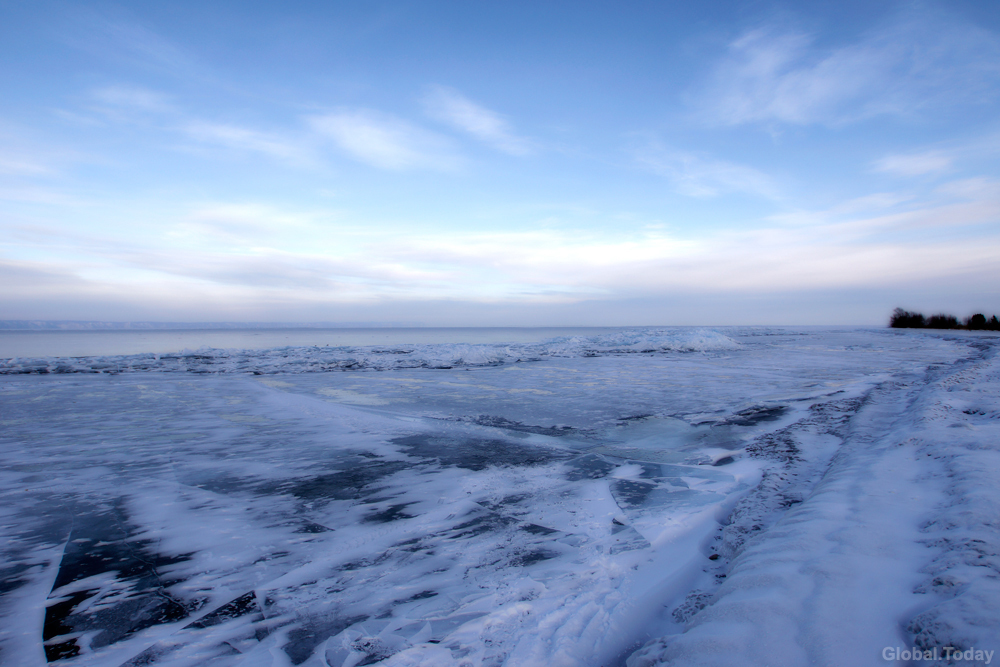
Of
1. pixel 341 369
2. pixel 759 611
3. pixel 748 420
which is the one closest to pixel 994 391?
pixel 748 420

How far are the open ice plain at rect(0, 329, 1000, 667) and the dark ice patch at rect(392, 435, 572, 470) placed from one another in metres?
0.04

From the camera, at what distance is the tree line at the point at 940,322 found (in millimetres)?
37444

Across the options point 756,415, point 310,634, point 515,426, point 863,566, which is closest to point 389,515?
point 310,634

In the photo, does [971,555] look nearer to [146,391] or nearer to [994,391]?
[994,391]

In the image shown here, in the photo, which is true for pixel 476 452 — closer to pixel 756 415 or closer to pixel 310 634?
pixel 310 634

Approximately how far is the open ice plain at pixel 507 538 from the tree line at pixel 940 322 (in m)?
47.4

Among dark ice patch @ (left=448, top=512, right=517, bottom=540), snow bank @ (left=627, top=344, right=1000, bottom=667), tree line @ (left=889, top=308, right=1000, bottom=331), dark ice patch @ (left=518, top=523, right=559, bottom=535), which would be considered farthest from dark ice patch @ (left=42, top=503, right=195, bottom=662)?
tree line @ (left=889, top=308, right=1000, bottom=331)

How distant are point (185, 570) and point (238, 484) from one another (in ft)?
4.31

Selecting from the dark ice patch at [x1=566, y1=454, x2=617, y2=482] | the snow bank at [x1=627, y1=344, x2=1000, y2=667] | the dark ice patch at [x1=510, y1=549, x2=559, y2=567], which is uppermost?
the snow bank at [x1=627, y1=344, x2=1000, y2=667]

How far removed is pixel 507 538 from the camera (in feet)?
8.35

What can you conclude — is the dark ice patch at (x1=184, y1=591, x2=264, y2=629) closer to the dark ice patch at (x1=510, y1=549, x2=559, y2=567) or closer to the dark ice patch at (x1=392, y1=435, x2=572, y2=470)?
the dark ice patch at (x1=510, y1=549, x2=559, y2=567)

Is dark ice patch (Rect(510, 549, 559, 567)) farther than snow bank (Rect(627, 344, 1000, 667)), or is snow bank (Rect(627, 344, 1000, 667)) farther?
dark ice patch (Rect(510, 549, 559, 567))

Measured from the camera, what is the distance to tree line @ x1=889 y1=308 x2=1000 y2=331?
3744cm

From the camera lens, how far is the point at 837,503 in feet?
8.09
